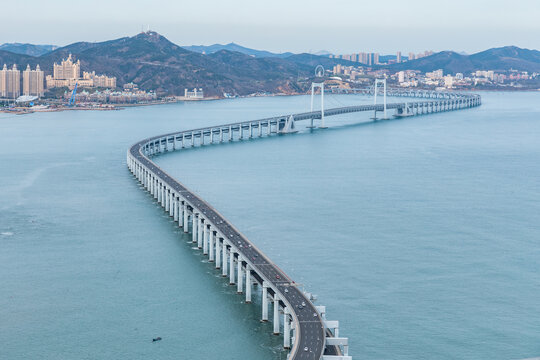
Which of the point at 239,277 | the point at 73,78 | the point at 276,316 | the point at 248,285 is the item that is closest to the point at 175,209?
the point at 239,277

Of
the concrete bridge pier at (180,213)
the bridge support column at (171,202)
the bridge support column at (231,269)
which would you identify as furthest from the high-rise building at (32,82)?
the bridge support column at (231,269)

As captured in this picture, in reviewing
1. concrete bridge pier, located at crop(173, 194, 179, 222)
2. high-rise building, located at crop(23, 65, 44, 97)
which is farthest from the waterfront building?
concrete bridge pier, located at crop(173, 194, 179, 222)

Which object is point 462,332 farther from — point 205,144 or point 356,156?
point 205,144

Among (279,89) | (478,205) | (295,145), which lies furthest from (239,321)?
(279,89)

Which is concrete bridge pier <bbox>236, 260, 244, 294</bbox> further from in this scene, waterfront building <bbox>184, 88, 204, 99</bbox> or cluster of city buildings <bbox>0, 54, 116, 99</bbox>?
waterfront building <bbox>184, 88, 204, 99</bbox>

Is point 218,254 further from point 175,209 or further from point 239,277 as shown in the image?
point 175,209
